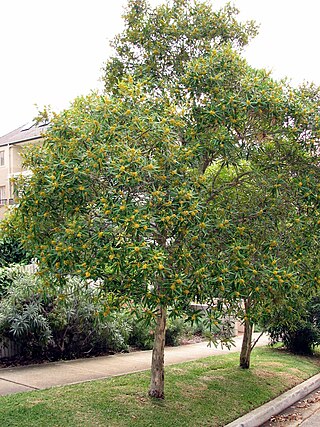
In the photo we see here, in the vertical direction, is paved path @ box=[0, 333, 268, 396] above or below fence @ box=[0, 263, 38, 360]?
below

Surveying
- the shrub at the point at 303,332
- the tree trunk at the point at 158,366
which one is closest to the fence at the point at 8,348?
the tree trunk at the point at 158,366

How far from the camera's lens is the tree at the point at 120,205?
5.72 meters

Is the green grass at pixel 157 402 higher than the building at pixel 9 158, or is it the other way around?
the building at pixel 9 158

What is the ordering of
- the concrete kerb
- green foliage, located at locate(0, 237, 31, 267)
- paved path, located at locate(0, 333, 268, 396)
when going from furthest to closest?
green foliage, located at locate(0, 237, 31, 267) < paved path, located at locate(0, 333, 268, 396) < the concrete kerb

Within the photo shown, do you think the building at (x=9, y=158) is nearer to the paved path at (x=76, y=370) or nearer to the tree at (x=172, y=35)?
the paved path at (x=76, y=370)

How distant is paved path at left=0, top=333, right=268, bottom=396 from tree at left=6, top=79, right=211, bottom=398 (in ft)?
8.88

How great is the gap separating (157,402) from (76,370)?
8.91ft

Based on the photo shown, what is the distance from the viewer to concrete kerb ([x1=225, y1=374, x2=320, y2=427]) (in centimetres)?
744

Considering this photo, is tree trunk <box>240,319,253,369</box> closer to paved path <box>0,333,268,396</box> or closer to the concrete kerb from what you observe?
the concrete kerb

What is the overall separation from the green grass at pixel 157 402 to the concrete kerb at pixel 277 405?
0.12 m

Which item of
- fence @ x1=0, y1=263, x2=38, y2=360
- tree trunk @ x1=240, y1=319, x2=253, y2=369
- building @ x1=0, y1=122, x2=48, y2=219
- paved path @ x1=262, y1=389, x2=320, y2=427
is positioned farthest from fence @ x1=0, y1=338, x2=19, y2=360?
building @ x1=0, y1=122, x2=48, y2=219

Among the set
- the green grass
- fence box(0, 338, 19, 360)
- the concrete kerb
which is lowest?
the concrete kerb

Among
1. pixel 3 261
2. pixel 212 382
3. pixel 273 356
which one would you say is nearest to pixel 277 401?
pixel 212 382

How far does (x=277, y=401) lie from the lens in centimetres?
859
